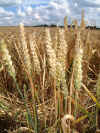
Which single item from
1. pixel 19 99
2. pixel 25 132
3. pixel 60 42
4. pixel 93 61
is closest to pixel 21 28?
pixel 60 42

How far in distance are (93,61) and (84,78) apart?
80 centimetres

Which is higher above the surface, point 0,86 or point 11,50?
point 11,50

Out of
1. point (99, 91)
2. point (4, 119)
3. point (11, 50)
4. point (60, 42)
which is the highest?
point (60, 42)

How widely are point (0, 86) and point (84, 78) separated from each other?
2.22 ft

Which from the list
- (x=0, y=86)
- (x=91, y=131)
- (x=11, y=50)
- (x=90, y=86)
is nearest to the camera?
(x=91, y=131)

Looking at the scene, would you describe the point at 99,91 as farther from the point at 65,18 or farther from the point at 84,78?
the point at 65,18

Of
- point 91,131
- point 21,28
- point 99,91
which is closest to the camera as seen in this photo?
point 99,91

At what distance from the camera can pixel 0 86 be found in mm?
1323

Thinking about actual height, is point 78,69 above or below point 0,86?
above

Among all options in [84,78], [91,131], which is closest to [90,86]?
[84,78]

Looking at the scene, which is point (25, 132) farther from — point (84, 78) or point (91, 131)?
point (84, 78)

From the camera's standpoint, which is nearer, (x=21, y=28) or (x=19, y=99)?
(x=21, y=28)

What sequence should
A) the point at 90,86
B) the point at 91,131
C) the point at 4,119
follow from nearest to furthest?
the point at 91,131, the point at 4,119, the point at 90,86

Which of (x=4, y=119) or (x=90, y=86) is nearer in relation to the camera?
(x=4, y=119)
